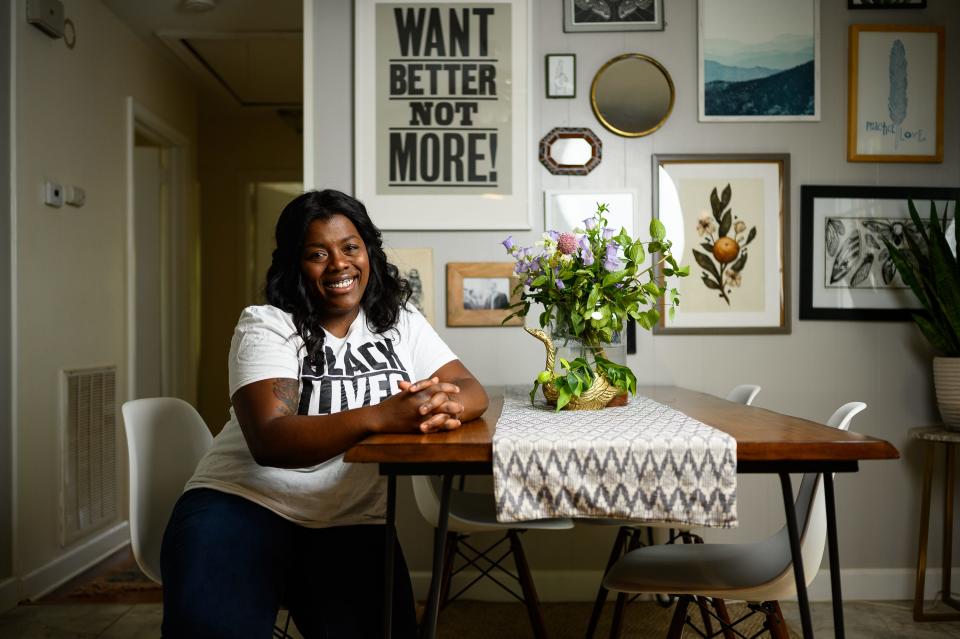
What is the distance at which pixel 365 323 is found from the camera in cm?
175

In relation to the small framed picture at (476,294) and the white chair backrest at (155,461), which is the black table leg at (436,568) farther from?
the small framed picture at (476,294)

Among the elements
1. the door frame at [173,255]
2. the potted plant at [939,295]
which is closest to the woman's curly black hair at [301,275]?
the potted plant at [939,295]

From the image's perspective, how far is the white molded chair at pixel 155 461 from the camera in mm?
1686

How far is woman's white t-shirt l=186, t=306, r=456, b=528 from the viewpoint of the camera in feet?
5.01

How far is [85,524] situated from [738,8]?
11.9 feet

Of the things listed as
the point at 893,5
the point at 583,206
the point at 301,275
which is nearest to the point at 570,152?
the point at 583,206

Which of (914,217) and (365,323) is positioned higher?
(914,217)

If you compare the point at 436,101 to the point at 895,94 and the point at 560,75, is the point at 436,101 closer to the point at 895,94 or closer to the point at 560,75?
the point at 560,75

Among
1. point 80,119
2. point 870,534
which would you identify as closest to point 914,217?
point 870,534

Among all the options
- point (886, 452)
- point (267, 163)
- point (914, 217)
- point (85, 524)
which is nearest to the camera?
point (886, 452)

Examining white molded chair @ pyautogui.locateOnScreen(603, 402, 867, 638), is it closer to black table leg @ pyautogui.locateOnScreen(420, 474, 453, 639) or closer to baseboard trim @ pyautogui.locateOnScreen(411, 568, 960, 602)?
black table leg @ pyautogui.locateOnScreen(420, 474, 453, 639)

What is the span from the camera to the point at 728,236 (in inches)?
114

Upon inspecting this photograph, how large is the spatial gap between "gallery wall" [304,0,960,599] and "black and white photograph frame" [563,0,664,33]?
0.11 ft

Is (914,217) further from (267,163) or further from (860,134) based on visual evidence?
(267,163)
